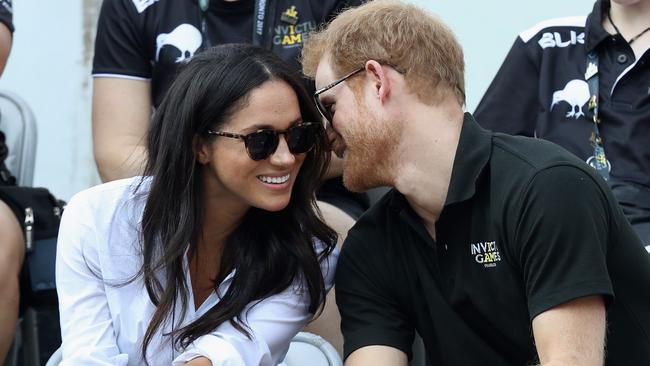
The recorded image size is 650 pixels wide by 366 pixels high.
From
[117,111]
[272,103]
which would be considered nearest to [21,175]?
[117,111]

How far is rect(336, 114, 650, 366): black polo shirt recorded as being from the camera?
240 cm

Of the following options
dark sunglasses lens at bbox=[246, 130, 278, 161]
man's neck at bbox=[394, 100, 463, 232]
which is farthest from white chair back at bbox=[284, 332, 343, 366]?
dark sunglasses lens at bbox=[246, 130, 278, 161]

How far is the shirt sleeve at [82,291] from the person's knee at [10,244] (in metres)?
0.42

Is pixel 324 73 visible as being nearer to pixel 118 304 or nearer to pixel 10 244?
pixel 118 304

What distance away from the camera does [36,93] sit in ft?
16.3

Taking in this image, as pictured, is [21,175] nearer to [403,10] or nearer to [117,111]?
[117,111]

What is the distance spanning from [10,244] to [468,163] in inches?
55.3

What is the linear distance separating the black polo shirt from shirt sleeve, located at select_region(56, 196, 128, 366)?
1.97ft

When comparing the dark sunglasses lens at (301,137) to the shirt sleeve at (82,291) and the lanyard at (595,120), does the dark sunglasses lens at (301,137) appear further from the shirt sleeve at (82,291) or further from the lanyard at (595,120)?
the lanyard at (595,120)

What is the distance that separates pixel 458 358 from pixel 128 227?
90 centimetres

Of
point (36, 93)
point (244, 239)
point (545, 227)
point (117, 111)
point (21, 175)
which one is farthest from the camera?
point (36, 93)

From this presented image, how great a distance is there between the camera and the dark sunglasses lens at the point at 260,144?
2750 mm

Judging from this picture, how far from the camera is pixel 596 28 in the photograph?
11.6ft

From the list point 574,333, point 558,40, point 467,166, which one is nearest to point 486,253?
point 467,166
